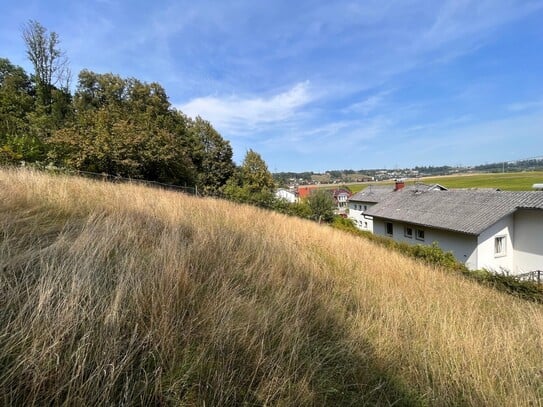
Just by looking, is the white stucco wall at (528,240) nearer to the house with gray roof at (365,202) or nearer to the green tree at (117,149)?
the green tree at (117,149)

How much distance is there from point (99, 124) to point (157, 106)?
17446mm

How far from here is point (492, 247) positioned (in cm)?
1691

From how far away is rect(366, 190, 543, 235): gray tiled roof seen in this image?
1650 cm

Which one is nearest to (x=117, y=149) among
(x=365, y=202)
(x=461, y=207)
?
(x=461, y=207)

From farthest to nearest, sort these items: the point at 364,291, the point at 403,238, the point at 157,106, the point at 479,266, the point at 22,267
→ the point at 157,106
the point at 403,238
the point at 479,266
the point at 364,291
the point at 22,267

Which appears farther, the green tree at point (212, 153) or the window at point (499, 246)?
the green tree at point (212, 153)

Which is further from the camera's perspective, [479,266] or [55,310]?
[479,266]

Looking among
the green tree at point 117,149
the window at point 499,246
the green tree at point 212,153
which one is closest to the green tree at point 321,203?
the green tree at point 212,153

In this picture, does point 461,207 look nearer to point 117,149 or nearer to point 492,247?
point 492,247

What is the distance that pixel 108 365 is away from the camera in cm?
139

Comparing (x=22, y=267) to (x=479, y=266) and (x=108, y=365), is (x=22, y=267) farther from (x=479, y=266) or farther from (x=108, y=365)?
(x=479, y=266)

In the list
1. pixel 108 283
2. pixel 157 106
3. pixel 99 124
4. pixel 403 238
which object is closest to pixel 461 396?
pixel 108 283

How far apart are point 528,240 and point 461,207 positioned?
4071 millimetres

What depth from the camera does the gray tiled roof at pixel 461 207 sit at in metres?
16.5
